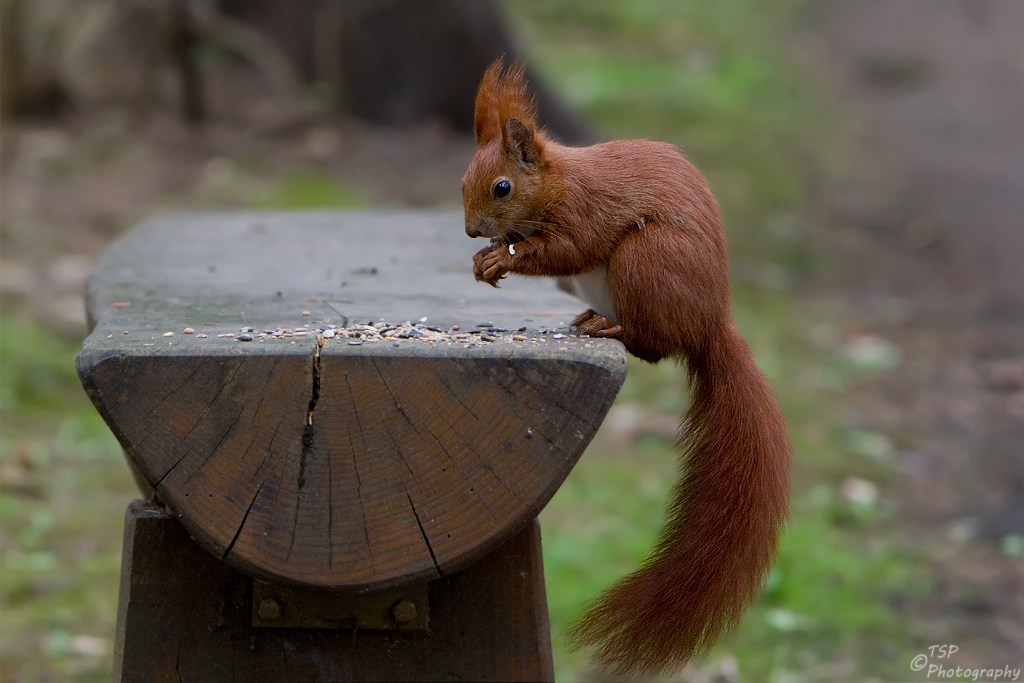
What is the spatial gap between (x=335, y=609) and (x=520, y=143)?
845 millimetres

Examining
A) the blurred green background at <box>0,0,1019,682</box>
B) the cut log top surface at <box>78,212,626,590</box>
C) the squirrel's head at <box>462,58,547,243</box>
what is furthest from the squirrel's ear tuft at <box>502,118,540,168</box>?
the blurred green background at <box>0,0,1019,682</box>

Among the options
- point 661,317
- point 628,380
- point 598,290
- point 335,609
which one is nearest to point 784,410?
point 628,380

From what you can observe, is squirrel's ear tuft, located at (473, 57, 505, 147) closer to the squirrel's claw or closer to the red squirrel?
the red squirrel

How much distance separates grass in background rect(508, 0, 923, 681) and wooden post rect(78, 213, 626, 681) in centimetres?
26

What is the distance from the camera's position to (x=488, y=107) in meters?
2.13

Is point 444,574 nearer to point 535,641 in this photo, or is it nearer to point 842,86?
point 535,641

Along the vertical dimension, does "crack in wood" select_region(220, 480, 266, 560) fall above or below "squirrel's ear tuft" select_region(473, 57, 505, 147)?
below

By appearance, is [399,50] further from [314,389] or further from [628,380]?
[314,389]

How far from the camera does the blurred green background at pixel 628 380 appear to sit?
3.08m

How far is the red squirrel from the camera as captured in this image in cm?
185

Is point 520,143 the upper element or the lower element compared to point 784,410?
upper

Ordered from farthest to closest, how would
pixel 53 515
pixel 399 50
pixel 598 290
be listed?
pixel 399 50
pixel 53 515
pixel 598 290

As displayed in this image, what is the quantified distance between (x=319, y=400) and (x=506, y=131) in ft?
2.11

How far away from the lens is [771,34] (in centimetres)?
1220
